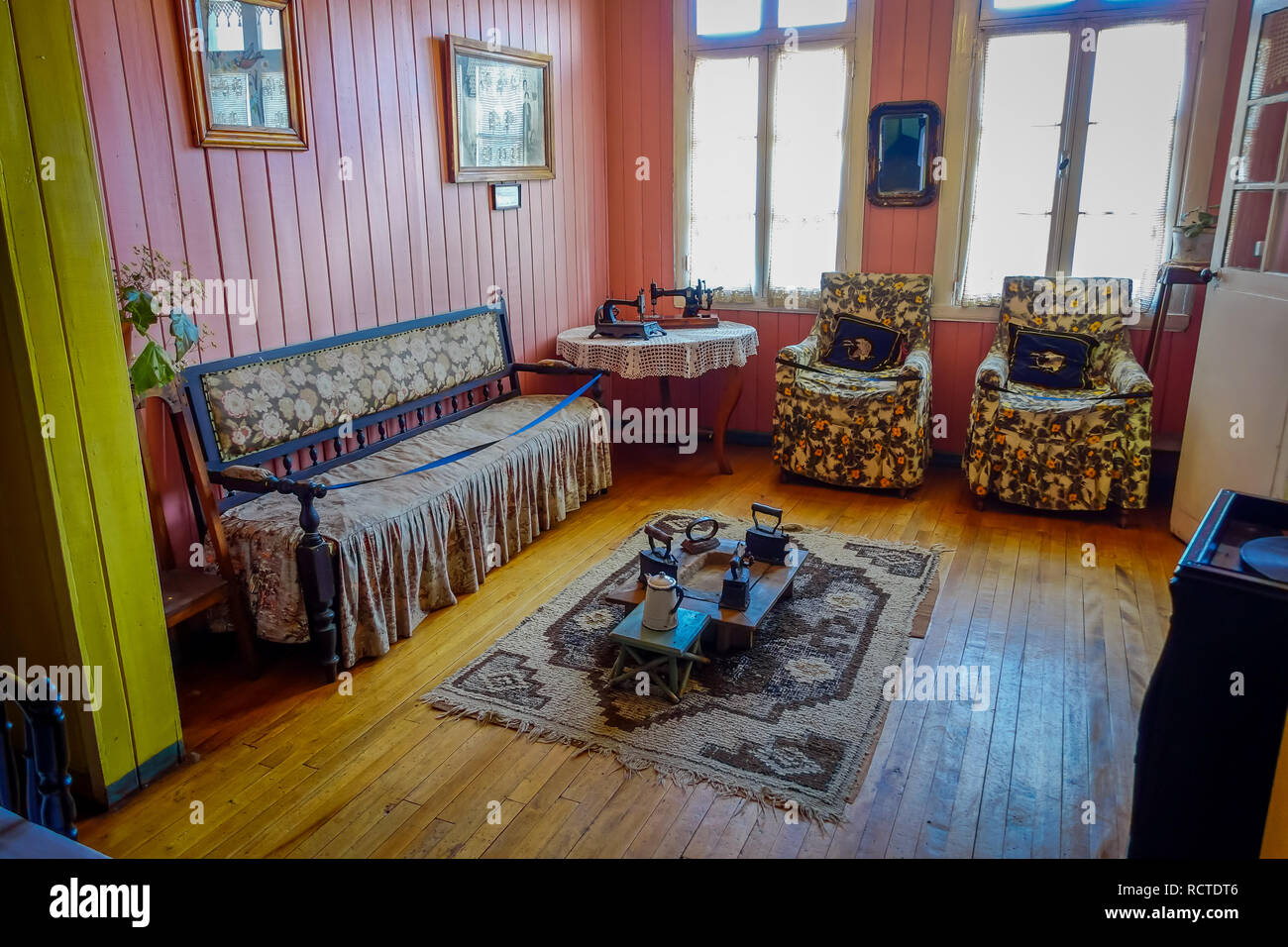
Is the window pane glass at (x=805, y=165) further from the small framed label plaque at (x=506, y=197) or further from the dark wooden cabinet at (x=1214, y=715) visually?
the dark wooden cabinet at (x=1214, y=715)

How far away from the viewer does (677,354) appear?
4.47 m

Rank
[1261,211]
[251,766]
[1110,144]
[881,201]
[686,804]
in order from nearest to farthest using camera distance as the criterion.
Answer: [686,804]
[251,766]
[1261,211]
[1110,144]
[881,201]

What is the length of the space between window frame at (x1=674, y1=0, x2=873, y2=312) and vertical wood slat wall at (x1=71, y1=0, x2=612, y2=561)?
1.88 ft

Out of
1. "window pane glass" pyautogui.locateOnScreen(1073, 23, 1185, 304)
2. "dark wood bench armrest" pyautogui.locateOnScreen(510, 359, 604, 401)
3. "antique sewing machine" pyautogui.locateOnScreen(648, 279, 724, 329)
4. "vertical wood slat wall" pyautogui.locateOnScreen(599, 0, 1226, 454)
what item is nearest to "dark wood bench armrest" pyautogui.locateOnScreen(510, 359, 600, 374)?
"dark wood bench armrest" pyautogui.locateOnScreen(510, 359, 604, 401)

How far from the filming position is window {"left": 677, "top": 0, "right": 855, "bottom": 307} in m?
5.00

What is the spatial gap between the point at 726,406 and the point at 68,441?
11.1 ft

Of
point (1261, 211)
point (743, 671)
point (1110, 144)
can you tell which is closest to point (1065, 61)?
point (1110, 144)

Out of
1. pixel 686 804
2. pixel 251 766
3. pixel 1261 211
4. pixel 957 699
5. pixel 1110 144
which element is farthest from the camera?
pixel 1110 144

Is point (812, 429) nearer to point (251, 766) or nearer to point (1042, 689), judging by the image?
point (1042, 689)

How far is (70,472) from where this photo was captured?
210 centimetres

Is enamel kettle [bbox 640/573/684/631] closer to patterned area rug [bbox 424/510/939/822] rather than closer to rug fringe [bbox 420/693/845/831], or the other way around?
patterned area rug [bbox 424/510/939/822]

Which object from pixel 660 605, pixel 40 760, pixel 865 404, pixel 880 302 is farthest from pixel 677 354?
pixel 40 760

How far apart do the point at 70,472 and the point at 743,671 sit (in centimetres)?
195

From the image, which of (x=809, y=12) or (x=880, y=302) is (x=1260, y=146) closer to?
(x=880, y=302)
